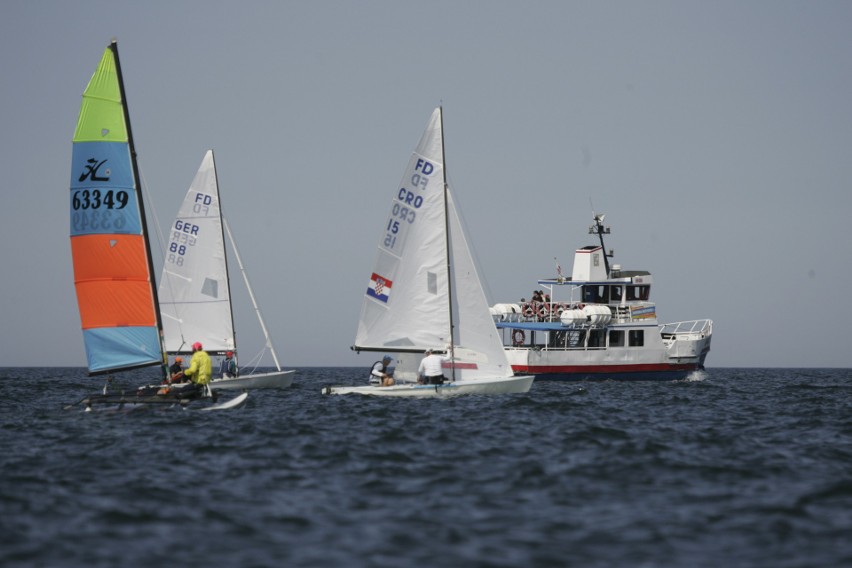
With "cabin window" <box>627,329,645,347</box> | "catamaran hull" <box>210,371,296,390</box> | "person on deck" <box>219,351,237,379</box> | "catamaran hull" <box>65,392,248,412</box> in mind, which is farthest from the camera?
"cabin window" <box>627,329,645,347</box>

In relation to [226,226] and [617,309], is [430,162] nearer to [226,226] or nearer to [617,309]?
[226,226]

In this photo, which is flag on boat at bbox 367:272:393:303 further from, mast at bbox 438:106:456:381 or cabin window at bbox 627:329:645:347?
cabin window at bbox 627:329:645:347

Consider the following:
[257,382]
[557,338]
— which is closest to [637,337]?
[557,338]

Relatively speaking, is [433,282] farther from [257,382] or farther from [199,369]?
[257,382]

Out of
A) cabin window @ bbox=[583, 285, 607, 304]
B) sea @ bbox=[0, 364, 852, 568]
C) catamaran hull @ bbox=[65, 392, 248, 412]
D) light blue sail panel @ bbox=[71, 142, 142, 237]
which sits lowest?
sea @ bbox=[0, 364, 852, 568]

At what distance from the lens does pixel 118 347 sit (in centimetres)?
2902

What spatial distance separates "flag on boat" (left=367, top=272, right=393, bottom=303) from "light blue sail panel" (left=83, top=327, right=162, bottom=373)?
825cm

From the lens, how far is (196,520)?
44.7ft

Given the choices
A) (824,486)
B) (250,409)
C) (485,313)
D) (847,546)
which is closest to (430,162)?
(485,313)

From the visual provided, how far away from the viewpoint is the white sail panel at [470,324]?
112 ft

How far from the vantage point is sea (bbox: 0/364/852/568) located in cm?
1207

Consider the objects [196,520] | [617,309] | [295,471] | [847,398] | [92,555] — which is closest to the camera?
[92,555]

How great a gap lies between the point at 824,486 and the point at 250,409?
1844 cm

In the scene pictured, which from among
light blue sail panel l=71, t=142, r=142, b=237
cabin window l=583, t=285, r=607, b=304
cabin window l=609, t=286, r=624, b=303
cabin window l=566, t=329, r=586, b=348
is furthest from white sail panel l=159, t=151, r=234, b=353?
cabin window l=609, t=286, r=624, b=303
